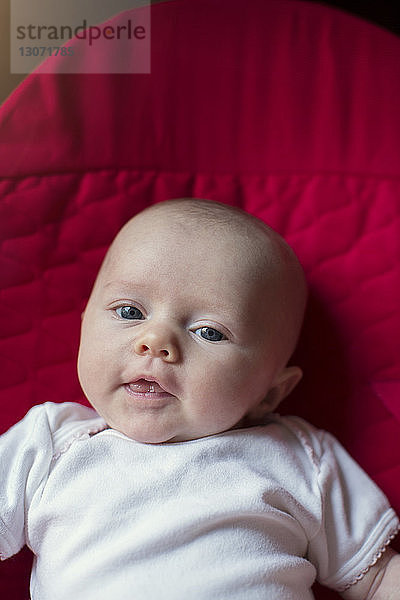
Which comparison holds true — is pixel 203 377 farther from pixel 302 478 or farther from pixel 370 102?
pixel 370 102

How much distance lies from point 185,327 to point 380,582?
396 millimetres

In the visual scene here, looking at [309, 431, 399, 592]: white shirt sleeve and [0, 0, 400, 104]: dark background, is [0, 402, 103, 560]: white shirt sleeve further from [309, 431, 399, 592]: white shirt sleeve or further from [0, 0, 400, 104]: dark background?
[0, 0, 400, 104]: dark background

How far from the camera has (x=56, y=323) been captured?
1101 mm

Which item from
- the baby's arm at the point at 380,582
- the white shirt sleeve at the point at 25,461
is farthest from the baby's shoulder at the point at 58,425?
the baby's arm at the point at 380,582

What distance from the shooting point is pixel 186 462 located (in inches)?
35.0

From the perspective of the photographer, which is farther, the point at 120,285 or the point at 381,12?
the point at 381,12

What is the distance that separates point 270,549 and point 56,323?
0.45 m

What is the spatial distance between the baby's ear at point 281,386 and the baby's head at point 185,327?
0.08ft

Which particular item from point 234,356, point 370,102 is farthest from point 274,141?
point 234,356

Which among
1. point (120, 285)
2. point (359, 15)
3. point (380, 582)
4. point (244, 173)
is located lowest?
Result: point (380, 582)

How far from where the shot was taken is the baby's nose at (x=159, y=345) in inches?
33.3

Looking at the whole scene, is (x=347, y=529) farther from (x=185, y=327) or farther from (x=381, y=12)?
(x=381, y=12)

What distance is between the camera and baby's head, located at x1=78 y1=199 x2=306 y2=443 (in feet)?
2.84

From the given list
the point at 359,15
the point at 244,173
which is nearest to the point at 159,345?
the point at 244,173
